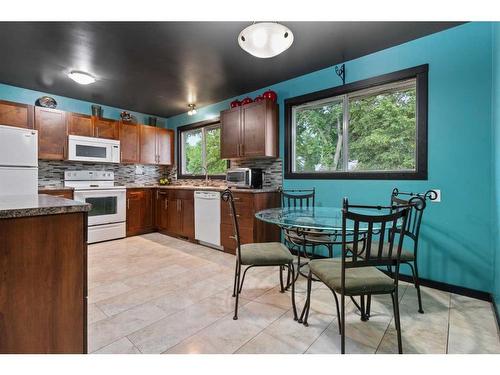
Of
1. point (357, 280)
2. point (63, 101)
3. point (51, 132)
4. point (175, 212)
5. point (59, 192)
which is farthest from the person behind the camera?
point (175, 212)

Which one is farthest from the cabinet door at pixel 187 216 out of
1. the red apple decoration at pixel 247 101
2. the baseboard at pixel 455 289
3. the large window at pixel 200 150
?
the baseboard at pixel 455 289

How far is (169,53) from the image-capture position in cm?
270

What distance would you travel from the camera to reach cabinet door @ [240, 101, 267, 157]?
133 inches

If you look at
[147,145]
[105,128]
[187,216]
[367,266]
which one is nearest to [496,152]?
[367,266]

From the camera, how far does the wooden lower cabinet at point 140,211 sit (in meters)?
4.44

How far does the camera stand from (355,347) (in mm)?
1493

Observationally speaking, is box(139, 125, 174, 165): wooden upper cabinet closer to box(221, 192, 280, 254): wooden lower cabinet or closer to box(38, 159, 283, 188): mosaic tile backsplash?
box(38, 159, 283, 188): mosaic tile backsplash

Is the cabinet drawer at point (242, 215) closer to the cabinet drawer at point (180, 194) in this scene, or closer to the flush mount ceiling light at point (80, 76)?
the cabinet drawer at point (180, 194)

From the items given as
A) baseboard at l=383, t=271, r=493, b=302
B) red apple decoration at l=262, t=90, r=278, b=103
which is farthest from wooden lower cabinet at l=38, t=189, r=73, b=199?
baseboard at l=383, t=271, r=493, b=302

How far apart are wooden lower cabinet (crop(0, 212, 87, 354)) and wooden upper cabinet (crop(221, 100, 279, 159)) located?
2.53 metres

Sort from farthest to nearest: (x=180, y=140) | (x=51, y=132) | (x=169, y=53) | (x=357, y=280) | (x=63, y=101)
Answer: (x=180, y=140) → (x=63, y=101) → (x=51, y=132) → (x=169, y=53) → (x=357, y=280)

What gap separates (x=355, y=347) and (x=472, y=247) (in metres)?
1.48

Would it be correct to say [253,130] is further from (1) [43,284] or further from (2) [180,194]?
(1) [43,284]

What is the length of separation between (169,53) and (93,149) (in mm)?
2349
